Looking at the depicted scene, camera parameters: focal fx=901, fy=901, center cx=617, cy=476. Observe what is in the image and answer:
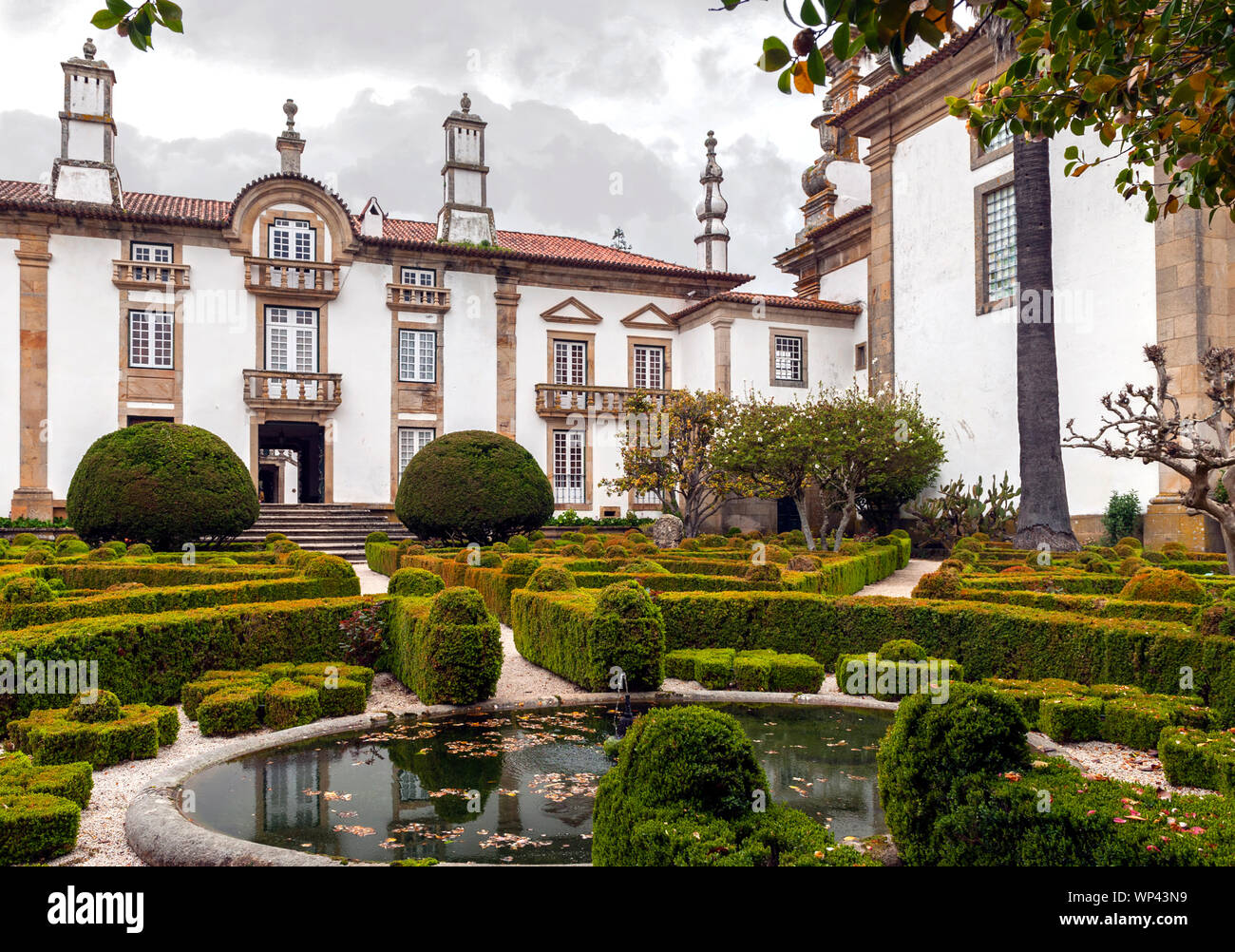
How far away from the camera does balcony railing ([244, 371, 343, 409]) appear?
24.9 meters

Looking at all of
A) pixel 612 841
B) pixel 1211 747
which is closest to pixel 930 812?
pixel 612 841

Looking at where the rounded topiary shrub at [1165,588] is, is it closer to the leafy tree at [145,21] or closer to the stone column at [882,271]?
the leafy tree at [145,21]

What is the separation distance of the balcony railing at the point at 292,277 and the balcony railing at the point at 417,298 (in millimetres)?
1620

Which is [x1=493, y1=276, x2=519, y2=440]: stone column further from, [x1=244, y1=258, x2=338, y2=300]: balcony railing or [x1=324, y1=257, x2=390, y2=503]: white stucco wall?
[x1=244, y1=258, x2=338, y2=300]: balcony railing

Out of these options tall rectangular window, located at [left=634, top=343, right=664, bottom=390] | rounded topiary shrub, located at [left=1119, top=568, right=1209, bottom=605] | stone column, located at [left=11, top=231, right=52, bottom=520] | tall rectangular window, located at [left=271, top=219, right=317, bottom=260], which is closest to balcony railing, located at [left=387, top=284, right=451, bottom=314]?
tall rectangular window, located at [left=271, top=219, right=317, bottom=260]

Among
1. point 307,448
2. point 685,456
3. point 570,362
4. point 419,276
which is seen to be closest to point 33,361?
point 307,448

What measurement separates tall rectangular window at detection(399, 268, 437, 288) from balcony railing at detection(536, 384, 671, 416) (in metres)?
4.45

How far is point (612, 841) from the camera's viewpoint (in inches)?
143

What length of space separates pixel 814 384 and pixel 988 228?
Result: 7.34 meters

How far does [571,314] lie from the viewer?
28469 millimetres

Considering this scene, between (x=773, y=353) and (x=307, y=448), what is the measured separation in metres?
16.9

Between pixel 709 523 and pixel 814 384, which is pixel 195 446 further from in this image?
pixel 814 384
